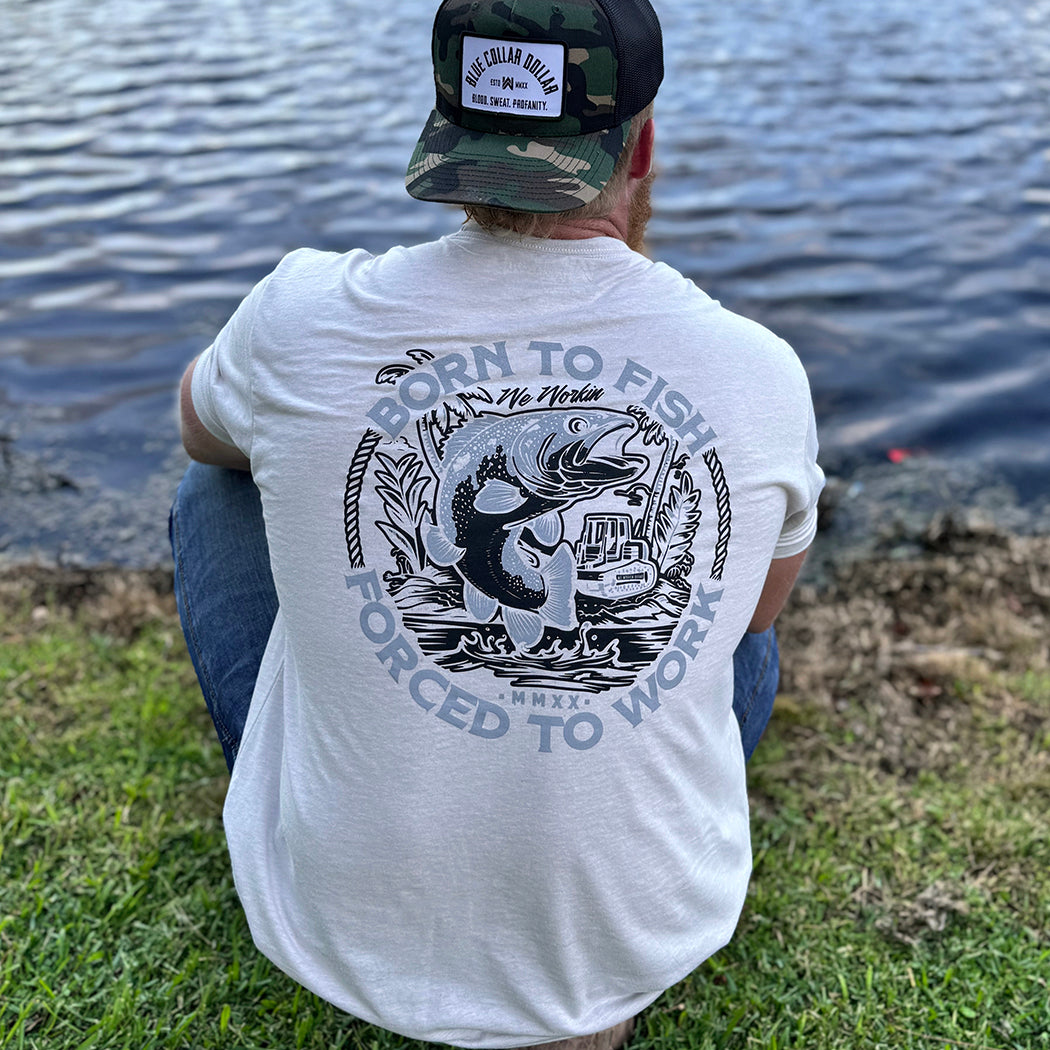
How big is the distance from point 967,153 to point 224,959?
6521mm

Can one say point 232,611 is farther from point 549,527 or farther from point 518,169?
point 518,169

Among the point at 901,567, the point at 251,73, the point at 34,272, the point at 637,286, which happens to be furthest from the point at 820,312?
the point at 251,73

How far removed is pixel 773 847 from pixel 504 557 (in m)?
1.16

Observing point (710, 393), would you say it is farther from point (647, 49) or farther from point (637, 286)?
point (647, 49)

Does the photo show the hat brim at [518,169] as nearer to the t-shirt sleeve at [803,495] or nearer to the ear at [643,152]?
the ear at [643,152]

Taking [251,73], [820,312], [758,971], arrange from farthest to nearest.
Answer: [251,73] < [820,312] < [758,971]

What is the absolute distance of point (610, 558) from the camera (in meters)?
1.38

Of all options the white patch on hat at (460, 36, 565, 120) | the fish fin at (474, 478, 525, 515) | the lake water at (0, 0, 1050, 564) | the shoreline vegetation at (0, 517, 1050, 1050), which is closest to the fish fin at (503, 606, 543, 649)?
the fish fin at (474, 478, 525, 515)

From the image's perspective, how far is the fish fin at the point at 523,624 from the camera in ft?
4.50

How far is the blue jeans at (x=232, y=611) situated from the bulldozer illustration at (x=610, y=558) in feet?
1.85

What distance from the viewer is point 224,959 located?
1.97 meters

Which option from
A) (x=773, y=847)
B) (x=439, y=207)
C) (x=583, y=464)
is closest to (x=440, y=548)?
(x=583, y=464)

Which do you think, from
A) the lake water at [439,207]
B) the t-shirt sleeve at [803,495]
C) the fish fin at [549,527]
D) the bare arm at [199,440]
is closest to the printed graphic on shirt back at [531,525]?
the fish fin at [549,527]

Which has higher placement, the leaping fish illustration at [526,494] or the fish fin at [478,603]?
the leaping fish illustration at [526,494]
